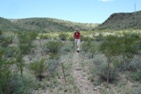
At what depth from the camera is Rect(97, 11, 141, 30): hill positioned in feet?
343

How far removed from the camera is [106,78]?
581 inches

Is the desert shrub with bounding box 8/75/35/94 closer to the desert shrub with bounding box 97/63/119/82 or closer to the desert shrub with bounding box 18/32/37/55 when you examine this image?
the desert shrub with bounding box 97/63/119/82

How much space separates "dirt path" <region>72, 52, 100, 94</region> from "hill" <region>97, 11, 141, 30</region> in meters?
81.7

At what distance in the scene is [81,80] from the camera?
46.9ft

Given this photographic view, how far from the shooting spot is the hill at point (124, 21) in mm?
104688

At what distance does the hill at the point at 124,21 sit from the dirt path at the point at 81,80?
81.7 m

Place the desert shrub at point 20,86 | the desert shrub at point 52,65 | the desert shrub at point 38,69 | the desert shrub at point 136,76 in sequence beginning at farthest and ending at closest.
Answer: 1. the desert shrub at point 52,65
2. the desert shrub at point 136,76
3. the desert shrub at point 38,69
4. the desert shrub at point 20,86

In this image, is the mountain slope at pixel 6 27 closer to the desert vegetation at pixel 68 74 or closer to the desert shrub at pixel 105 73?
the desert vegetation at pixel 68 74

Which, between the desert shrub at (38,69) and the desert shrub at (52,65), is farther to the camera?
the desert shrub at (52,65)

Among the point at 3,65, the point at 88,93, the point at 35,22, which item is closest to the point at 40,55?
the point at 88,93

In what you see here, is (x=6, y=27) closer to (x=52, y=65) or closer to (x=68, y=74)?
(x=52, y=65)

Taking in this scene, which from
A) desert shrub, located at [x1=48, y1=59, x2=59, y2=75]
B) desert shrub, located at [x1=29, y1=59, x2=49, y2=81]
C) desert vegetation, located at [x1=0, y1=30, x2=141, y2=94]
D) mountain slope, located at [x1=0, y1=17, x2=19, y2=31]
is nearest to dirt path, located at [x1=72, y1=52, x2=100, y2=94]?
desert vegetation, located at [x1=0, y1=30, x2=141, y2=94]

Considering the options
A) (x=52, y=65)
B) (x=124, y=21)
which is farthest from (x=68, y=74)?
(x=124, y=21)

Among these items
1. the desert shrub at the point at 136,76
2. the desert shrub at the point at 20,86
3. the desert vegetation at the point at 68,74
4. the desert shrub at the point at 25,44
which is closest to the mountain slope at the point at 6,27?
the desert shrub at the point at 25,44
